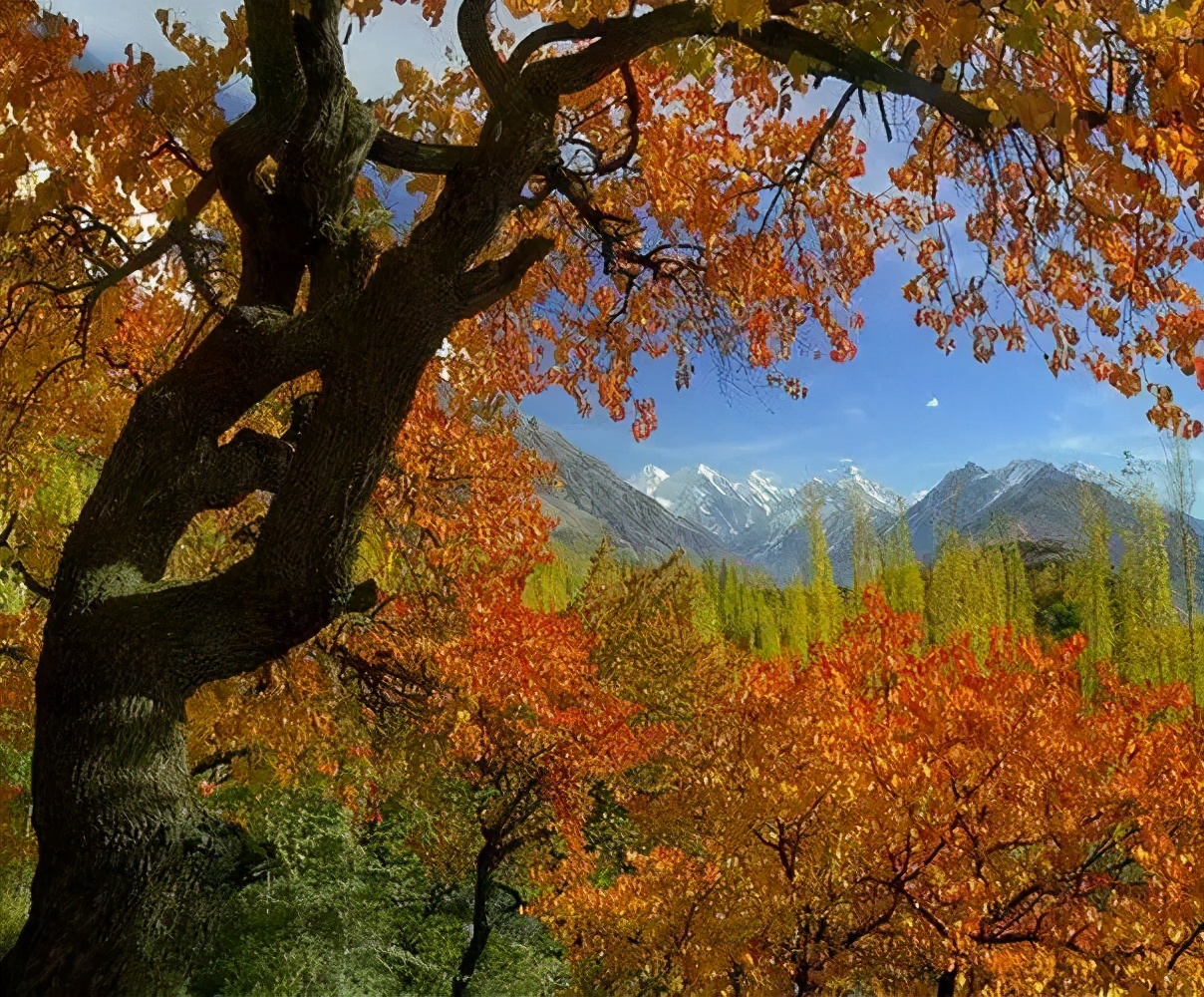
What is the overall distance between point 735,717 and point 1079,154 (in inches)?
205

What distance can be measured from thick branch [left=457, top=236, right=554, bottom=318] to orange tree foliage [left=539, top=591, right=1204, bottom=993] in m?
4.01

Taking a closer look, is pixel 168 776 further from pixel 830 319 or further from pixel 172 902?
pixel 830 319

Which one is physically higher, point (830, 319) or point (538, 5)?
point (538, 5)

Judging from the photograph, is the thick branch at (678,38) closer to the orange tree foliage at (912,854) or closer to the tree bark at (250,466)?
the tree bark at (250,466)

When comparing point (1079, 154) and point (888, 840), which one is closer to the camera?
point (1079, 154)

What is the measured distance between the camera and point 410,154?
3.30 metres

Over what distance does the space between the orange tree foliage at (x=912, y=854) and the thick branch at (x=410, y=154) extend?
4.29m

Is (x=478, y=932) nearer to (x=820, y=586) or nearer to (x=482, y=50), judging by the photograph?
(x=482, y=50)

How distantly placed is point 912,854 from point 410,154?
5.53m

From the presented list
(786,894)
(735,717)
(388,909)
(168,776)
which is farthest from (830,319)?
(388,909)

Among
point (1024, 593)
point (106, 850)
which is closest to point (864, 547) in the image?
point (1024, 593)

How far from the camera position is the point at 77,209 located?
12.5 ft

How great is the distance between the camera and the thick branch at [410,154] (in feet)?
10.8

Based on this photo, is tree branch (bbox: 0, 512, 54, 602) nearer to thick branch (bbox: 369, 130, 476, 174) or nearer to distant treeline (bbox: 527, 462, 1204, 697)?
thick branch (bbox: 369, 130, 476, 174)
